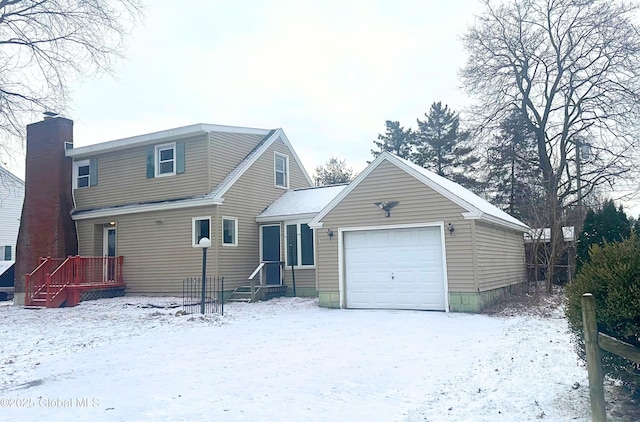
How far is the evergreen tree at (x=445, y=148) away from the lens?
3622cm

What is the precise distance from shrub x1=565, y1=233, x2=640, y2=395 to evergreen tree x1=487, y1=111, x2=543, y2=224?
67.3ft

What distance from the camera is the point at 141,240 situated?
17766 millimetres

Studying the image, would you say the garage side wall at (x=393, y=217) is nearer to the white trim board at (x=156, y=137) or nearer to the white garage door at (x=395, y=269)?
the white garage door at (x=395, y=269)

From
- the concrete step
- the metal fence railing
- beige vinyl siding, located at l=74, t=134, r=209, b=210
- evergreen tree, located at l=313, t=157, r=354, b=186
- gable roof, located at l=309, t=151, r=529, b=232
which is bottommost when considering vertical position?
the concrete step

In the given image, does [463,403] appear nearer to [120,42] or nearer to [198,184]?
→ [198,184]

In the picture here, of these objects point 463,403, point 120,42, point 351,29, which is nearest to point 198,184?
point 120,42

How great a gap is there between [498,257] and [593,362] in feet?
36.2

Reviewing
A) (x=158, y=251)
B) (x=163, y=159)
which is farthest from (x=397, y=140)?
(x=158, y=251)

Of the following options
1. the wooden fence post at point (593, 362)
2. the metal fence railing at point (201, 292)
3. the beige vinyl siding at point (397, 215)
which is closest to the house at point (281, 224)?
the beige vinyl siding at point (397, 215)

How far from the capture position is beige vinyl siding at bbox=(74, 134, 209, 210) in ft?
56.1

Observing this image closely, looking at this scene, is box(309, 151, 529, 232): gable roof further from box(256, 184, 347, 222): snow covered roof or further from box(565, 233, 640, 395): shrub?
box(565, 233, 640, 395): shrub

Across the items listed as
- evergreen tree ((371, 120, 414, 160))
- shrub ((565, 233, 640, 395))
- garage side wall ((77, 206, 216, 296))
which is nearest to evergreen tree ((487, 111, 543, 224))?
evergreen tree ((371, 120, 414, 160))

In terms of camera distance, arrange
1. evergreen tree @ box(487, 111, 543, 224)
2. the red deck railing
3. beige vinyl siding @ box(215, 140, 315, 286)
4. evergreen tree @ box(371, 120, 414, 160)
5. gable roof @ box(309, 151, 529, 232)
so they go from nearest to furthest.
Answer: gable roof @ box(309, 151, 529, 232) < the red deck railing < beige vinyl siding @ box(215, 140, 315, 286) < evergreen tree @ box(487, 111, 543, 224) < evergreen tree @ box(371, 120, 414, 160)

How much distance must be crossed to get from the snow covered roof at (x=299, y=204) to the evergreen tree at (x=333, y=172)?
22311mm
